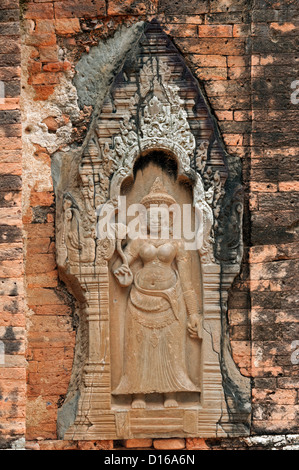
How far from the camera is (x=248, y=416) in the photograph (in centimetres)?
621

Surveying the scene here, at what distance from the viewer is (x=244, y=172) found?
20.9ft

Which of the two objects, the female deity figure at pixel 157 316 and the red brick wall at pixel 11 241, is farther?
the female deity figure at pixel 157 316

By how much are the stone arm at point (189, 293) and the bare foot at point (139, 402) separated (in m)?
→ 0.63

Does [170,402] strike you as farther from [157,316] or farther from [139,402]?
[157,316]

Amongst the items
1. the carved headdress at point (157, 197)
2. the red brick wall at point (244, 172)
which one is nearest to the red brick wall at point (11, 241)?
the red brick wall at point (244, 172)

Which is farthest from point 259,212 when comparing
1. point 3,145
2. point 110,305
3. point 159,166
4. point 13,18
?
point 13,18

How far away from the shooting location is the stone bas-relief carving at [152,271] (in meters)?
6.18

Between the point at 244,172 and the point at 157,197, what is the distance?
0.74 m

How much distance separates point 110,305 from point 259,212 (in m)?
1.39

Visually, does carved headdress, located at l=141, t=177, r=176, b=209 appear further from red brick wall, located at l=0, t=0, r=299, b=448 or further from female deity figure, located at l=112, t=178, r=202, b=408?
red brick wall, located at l=0, t=0, r=299, b=448

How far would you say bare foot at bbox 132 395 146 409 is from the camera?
6177mm

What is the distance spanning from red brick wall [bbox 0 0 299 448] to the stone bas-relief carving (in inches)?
6.1

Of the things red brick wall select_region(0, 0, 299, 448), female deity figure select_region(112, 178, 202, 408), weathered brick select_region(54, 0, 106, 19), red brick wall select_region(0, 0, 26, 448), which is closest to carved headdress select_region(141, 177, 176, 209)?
female deity figure select_region(112, 178, 202, 408)

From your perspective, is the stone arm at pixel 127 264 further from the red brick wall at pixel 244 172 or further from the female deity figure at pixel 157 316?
the red brick wall at pixel 244 172
